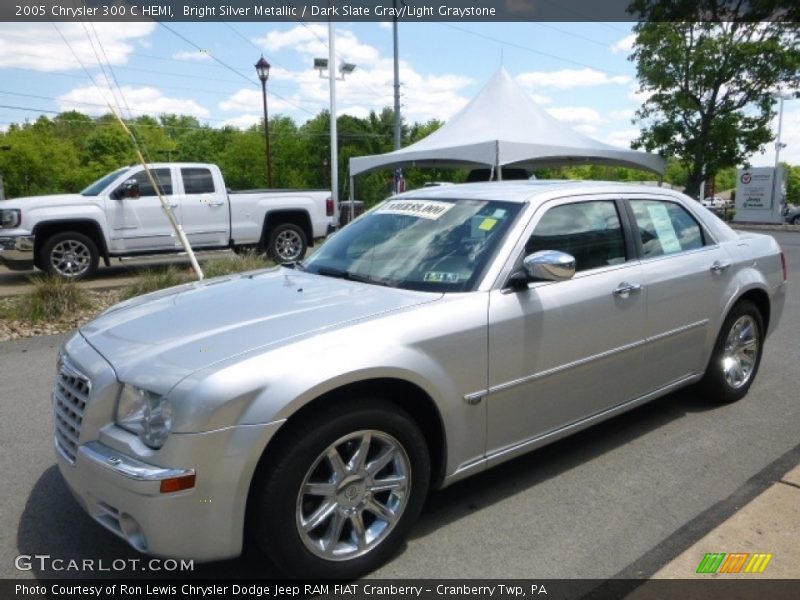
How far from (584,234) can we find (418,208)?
0.98m

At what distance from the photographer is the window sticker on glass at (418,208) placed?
3824 mm

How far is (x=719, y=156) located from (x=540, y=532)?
20.1 metres

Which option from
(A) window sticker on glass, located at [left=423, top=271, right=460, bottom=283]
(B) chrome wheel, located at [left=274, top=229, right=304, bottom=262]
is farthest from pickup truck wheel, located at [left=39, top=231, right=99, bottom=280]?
(A) window sticker on glass, located at [left=423, top=271, right=460, bottom=283]

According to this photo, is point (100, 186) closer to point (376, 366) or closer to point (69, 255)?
point (69, 255)

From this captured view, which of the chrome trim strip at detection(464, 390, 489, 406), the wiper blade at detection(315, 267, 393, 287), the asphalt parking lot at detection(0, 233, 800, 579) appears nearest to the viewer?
the asphalt parking lot at detection(0, 233, 800, 579)

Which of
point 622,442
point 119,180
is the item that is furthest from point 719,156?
point 622,442

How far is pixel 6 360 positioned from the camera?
623 cm

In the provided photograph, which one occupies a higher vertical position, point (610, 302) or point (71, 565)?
point (610, 302)

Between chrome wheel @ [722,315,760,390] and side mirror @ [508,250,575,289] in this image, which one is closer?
side mirror @ [508,250,575,289]

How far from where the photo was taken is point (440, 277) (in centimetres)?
333

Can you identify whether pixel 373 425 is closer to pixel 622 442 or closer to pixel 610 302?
pixel 610 302

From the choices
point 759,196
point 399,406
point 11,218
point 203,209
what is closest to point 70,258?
point 11,218

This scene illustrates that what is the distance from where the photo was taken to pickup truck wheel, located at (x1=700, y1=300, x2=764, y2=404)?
4.66 meters

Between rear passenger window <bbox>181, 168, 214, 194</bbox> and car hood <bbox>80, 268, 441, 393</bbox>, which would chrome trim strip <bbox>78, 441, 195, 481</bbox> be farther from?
rear passenger window <bbox>181, 168, 214, 194</bbox>
